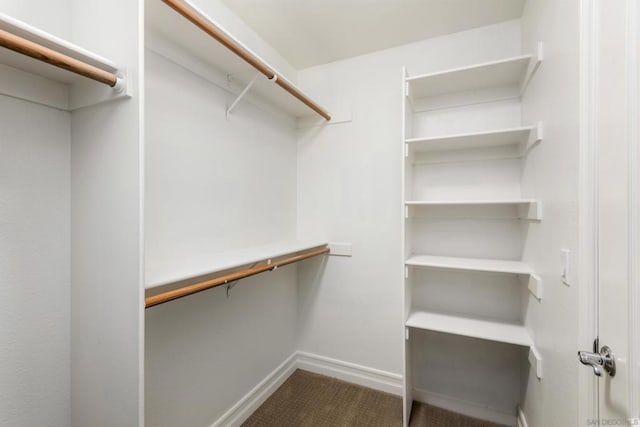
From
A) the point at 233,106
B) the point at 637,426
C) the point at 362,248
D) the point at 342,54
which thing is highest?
the point at 342,54

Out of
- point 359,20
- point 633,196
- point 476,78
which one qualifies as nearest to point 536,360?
point 633,196

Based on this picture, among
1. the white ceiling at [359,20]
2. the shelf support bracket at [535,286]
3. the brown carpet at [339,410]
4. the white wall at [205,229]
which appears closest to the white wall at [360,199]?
the white ceiling at [359,20]

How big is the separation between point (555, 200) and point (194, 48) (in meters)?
1.81

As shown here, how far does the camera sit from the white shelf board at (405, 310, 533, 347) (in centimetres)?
153

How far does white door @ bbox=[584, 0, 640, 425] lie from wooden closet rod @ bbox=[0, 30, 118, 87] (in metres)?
1.44

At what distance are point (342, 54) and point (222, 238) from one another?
1716 millimetres

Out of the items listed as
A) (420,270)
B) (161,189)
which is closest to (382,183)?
(420,270)

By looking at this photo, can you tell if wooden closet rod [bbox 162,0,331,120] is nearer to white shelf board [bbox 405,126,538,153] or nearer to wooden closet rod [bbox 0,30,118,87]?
wooden closet rod [bbox 0,30,118,87]

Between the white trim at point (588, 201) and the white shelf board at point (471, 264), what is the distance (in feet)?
2.15

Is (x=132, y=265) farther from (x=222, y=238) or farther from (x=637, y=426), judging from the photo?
(x=637, y=426)

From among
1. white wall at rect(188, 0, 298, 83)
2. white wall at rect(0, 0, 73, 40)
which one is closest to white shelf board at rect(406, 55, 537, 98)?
white wall at rect(188, 0, 298, 83)

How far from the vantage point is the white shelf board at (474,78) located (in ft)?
5.08

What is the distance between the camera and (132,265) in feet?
2.86

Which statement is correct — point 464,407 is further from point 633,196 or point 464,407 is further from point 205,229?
point 205,229
